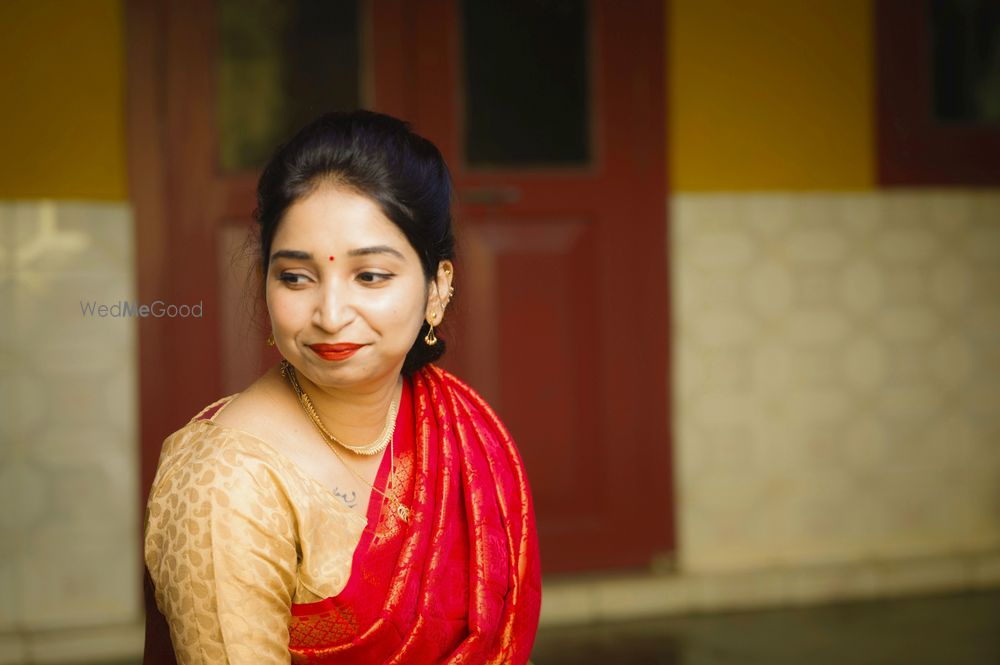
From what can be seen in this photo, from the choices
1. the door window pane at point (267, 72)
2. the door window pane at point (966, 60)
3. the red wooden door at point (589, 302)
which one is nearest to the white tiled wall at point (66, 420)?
the door window pane at point (267, 72)

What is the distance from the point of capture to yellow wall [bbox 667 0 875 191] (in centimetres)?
385

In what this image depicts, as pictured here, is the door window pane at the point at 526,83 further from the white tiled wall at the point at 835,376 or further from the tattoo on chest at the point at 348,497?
the tattoo on chest at the point at 348,497

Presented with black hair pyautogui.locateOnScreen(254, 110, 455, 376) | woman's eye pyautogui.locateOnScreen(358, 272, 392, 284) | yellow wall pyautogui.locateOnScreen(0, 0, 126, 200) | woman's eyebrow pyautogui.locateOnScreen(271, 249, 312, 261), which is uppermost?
yellow wall pyautogui.locateOnScreen(0, 0, 126, 200)

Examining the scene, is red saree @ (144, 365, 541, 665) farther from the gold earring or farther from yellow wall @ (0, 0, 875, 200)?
yellow wall @ (0, 0, 875, 200)

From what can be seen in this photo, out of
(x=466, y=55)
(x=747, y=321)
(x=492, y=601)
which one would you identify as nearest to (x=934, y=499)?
(x=747, y=321)

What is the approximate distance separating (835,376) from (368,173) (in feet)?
9.62

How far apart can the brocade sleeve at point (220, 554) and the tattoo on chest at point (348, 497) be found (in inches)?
4.7

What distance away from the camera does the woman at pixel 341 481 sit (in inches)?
53.6

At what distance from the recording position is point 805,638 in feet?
11.6

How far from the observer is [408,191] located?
1493 mm

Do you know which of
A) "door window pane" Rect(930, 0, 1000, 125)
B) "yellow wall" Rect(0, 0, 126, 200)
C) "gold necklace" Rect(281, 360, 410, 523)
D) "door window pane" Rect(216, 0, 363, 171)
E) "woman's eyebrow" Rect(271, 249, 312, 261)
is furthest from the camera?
"door window pane" Rect(930, 0, 1000, 125)

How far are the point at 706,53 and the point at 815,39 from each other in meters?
0.41

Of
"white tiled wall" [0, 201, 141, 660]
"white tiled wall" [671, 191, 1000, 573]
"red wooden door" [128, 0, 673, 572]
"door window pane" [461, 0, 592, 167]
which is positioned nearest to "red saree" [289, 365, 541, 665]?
"red wooden door" [128, 0, 673, 572]

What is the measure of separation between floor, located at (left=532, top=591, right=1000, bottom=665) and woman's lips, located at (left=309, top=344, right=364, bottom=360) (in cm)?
205
